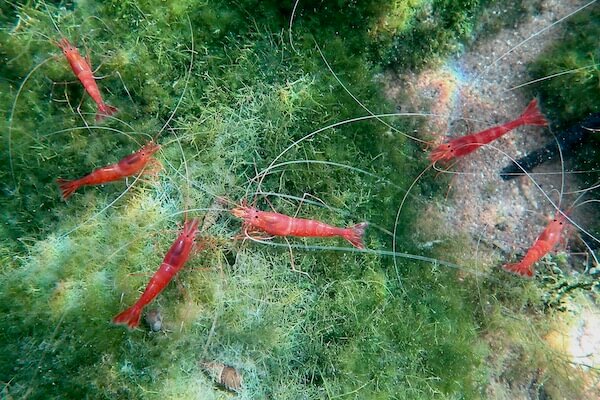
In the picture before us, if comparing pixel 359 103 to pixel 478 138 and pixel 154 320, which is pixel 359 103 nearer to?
pixel 478 138

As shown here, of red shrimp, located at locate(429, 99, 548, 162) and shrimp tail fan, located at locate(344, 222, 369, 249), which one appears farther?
red shrimp, located at locate(429, 99, 548, 162)

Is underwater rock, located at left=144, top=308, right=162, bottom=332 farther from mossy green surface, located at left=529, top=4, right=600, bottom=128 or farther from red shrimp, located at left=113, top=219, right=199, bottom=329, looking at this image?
mossy green surface, located at left=529, top=4, right=600, bottom=128

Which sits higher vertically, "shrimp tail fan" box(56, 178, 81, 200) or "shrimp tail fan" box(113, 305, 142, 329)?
"shrimp tail fan" box(56, 178, 81, 200)

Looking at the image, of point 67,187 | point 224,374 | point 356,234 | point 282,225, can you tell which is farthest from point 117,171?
point 356,234

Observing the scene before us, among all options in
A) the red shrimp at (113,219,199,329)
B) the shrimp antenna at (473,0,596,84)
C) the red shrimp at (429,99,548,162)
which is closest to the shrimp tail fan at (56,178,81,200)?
the red shrimp at (113,219,199,329)

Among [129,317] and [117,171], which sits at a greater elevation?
[117,171]

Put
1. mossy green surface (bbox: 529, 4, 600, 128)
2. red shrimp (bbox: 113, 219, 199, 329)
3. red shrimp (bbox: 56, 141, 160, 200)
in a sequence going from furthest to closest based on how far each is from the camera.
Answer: mossy green surface (bbox: 529, 4, 600, 128), red shrimp (bbox: 56, 141, 160, 200), red shrimp (bbox: 113, 219, 199, 329)

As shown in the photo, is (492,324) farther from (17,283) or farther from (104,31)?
(104,31)

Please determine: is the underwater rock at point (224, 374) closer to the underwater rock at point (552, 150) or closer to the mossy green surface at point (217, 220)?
the mossy green surface at point (217, 220)

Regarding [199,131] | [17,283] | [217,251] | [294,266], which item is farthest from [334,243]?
[17,283]
